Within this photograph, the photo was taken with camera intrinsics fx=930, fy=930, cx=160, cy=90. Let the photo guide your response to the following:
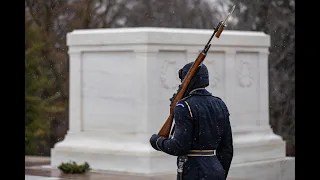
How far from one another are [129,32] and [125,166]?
1897 millimetres

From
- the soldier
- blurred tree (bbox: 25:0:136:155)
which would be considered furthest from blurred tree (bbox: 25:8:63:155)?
the soldier

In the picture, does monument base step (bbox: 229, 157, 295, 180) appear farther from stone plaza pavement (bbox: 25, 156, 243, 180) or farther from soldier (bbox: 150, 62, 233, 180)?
soldier (bbox: 150, 62, 233, 180)

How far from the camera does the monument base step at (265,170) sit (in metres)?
13.8

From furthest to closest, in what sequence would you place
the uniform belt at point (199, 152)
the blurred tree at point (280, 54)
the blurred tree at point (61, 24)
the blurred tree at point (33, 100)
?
the blurred tree at point (61, 24) < the blurred tree at point (280, 54) < the blurred tree at point (33, 100) < the uniform belt at point (199, 152)

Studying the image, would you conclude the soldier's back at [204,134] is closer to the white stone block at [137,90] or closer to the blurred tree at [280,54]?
the white stone block at [137,90]

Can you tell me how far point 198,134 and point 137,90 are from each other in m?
6.06

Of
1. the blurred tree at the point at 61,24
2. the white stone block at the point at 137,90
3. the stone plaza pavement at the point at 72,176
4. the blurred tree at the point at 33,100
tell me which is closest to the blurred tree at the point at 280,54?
the blurred tree at the point at 61,24

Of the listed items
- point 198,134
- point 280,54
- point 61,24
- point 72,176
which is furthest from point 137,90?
point 61,24

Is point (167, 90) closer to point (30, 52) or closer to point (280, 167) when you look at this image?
point (280, 167)

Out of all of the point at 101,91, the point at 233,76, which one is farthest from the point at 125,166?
the point at 233,76

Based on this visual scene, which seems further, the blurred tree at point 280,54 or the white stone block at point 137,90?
the blurred tree at point 280,54

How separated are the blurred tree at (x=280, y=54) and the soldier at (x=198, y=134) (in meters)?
17.7

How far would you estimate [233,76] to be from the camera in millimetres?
14297

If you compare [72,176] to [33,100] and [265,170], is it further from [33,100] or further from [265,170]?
[33,100]
